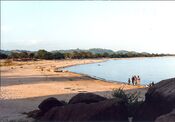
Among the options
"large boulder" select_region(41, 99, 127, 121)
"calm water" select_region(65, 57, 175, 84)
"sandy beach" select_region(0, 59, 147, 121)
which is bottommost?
"calm water" select_region(65, 57, 175, 84)

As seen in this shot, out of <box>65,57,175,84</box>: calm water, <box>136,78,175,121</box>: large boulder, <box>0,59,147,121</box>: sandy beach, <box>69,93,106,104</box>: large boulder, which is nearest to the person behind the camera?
<box>136,78,175,121</box>: large boulder

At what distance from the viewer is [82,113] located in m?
10.7

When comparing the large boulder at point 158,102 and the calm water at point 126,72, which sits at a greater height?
the large boulder at point 158,102

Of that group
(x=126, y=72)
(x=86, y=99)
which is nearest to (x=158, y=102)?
(x=86, y=99)

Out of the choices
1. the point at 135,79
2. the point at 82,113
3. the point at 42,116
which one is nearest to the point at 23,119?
the point at 42,116

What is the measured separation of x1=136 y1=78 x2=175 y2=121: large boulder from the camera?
33.8 feet

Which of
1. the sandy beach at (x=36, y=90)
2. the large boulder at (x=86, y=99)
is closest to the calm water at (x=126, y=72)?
the sandy beach at (x=36, y=90)

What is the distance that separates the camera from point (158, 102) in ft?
35.1

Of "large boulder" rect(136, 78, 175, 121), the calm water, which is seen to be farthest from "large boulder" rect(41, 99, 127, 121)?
the calm water

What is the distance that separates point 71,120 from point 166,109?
264 centimetres

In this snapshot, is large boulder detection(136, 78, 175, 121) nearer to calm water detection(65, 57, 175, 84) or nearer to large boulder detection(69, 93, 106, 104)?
large boulder detection(69, 93, 106, 104)

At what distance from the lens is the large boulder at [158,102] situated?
405 inches

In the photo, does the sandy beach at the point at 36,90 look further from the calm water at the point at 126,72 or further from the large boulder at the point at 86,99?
the calm water at the point at 126,72

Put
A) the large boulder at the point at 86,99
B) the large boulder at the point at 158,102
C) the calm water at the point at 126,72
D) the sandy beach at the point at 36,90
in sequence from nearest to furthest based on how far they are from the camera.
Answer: the large boulder at the point at 158,102, the large boulder at the point at 86,99, the sandy beach at the point at 36,90, the calm water at the point at 126,72
